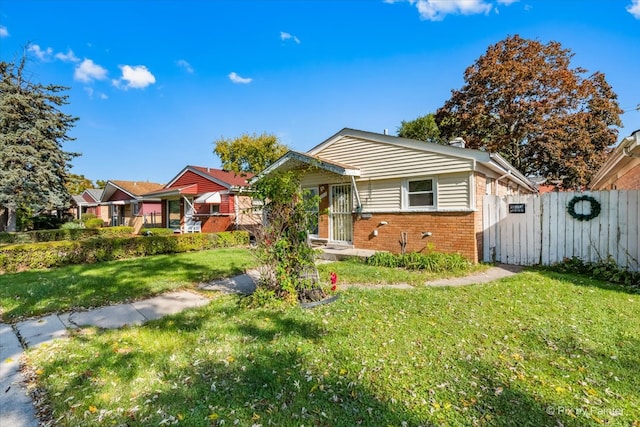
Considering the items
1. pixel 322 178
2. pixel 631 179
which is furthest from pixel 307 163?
pixel 631 179

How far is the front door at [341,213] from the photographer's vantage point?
11164mm

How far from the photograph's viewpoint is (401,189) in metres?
9.81

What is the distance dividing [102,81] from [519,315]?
18.5 m

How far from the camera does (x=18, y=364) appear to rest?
337 cm

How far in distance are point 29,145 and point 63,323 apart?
65.5 feet

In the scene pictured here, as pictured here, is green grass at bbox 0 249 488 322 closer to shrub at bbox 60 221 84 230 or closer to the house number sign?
the house number sign

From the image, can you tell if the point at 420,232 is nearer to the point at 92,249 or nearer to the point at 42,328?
the point at 42,328

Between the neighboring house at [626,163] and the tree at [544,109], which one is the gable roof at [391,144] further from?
the tree at [544,109]

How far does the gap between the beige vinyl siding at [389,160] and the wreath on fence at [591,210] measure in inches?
101

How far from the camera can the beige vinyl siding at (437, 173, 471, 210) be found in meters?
8.60

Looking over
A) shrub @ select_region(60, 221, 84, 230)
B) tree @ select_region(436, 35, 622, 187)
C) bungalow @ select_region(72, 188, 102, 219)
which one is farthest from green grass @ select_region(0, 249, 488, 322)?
bungalow @ select_region(72, 188, 102, 219)

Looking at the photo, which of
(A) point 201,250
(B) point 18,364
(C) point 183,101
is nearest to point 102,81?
(C) point 183,101

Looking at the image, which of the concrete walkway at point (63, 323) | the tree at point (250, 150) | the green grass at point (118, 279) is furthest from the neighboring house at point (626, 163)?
the tree at point (250, 150)

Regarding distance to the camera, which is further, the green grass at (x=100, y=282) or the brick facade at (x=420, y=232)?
the brick facade at (x=420, y=232)
